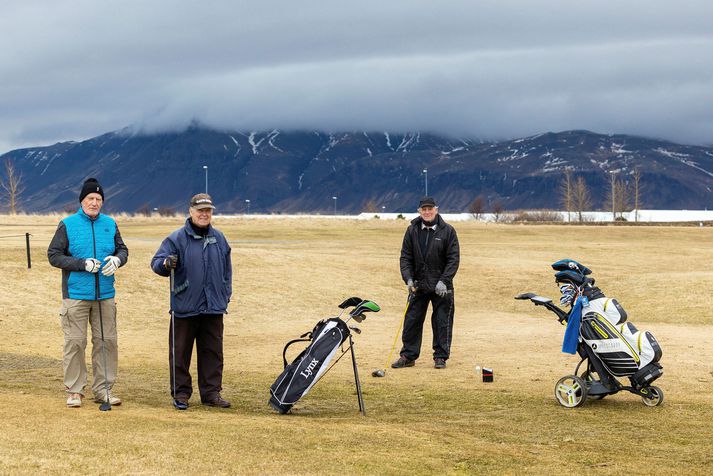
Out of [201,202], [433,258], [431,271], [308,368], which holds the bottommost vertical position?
[308,368]

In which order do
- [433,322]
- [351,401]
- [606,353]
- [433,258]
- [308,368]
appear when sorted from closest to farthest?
[308,368] < [606,353] < [351,401] < [433,258] < [433,322]

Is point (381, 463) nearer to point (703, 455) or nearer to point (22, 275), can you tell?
point (703, 455)

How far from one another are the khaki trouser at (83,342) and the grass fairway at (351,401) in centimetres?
36

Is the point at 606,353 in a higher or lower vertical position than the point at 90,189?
lower

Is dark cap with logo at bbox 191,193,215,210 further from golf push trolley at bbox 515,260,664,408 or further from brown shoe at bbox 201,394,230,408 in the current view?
golf push trolley at bbox 515,260,664,408

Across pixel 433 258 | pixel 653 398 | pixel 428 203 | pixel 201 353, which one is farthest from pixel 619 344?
pixel 201 353

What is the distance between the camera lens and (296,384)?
34.8 ft

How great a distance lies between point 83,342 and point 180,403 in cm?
129

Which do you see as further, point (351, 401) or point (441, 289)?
point (441, 289)

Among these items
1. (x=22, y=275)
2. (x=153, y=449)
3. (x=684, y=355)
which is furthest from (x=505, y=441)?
(x=22, y=275)

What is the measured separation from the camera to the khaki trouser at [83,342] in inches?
416

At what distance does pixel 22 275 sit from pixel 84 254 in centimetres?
1599

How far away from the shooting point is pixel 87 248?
10.6 meters

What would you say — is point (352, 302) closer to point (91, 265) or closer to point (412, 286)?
point (91, 265)
